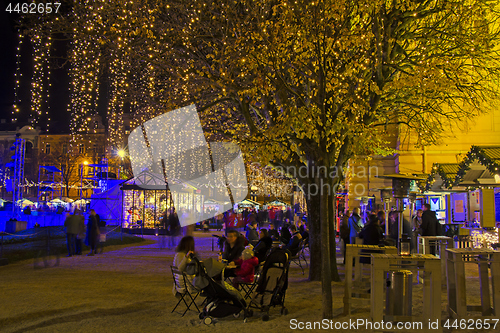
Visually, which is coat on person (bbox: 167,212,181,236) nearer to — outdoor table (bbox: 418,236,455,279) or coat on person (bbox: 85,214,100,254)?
coat on person (bbox: 85,214,100,254)

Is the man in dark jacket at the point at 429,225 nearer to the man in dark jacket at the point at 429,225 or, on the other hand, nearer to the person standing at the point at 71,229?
the man in dark jacket at the point at 429,225

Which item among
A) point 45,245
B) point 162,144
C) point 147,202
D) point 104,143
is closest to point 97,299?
point 45,245

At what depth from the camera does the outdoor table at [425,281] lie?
5.56m

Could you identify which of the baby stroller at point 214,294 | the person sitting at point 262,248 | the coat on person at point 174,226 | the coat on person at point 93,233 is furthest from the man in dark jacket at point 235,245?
the coat on person at point 174,226

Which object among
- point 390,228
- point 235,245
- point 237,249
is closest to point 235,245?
point 235,245

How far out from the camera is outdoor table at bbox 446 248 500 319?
6227 mm

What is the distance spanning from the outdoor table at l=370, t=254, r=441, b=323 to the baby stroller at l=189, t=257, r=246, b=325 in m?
2.23

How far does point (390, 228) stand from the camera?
15.0 metres

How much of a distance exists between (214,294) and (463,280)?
3.75m

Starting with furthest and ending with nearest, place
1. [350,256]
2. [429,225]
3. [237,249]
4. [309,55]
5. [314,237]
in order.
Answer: [429,225] < [314,237] < [309,55] < [237,249] < [350,256]

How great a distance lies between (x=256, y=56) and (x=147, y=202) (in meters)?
19.5

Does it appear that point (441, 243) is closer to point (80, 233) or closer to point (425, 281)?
point (425, 281)

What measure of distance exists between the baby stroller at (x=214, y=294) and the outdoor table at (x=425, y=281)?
2.23 meters

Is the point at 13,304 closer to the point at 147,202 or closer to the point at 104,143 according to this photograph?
the point at 147,202
